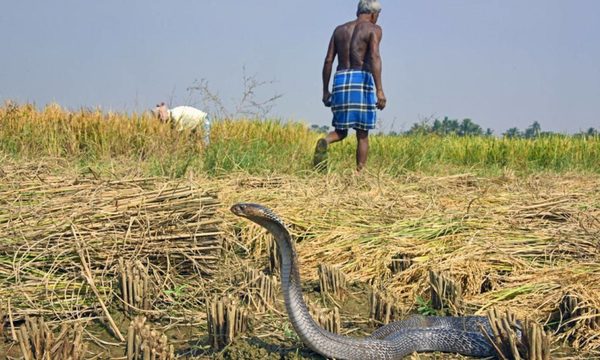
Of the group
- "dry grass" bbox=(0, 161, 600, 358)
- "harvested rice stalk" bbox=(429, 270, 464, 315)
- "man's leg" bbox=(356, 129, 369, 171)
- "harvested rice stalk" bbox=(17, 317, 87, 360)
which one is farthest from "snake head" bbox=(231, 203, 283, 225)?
"man's leg" bbox=(356, 129, 369, 171)

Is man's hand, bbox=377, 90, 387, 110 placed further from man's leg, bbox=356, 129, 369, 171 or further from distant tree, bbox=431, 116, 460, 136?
distant tree, bbox=431, 116, 460, 136

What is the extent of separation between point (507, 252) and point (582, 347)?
49.3 inches

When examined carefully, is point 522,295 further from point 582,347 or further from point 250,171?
point 250,171

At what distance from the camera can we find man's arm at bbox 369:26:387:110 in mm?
7938

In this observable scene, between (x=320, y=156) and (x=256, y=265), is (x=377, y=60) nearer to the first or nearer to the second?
(x=320, y=156)

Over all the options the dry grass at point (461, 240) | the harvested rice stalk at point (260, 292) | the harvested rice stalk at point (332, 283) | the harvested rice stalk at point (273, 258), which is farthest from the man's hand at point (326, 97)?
the harvested rice stalk at point (260, 292)

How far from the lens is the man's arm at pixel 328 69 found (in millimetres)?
8312

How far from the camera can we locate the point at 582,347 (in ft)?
10.7

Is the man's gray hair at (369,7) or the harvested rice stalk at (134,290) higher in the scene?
the man's gray hair at (369,7)

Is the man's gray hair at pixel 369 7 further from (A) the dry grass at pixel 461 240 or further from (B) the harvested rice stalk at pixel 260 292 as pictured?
(B) the harvested rice stalk at pixel 260 292

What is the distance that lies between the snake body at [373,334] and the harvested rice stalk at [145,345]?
501 millimetres

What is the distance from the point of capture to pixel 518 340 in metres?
2.87

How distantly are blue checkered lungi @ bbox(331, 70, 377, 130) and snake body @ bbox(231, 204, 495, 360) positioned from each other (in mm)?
4873

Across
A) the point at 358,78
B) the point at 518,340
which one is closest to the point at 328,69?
the point at 358,78
